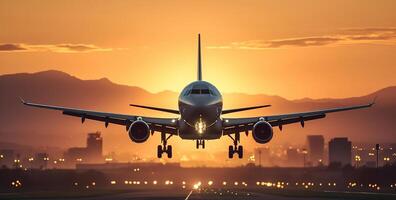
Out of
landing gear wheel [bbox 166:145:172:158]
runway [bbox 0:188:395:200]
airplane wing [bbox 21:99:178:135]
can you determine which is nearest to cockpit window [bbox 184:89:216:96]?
airplane wing [bbox 21:99:178:135]

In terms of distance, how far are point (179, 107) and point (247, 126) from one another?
13483mm

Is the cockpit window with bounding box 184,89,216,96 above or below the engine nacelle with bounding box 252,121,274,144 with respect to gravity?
above

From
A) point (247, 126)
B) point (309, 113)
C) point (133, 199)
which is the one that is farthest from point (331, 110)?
point (133, 199)

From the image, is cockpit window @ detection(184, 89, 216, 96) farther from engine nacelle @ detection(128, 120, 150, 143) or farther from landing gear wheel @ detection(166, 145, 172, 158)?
landing gear wheel @ detection(166, 145, 172, 158)

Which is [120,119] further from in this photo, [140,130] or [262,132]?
[262,132]

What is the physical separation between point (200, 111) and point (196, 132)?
3.23 metres

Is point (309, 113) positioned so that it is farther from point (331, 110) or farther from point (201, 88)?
point (201, 88)

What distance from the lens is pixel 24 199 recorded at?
10769cm

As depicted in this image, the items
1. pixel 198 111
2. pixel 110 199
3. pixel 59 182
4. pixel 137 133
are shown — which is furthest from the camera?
pixel 59 182

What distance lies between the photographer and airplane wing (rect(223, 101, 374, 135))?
9281 cm

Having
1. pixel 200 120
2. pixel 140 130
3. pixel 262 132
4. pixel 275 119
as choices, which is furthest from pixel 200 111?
pixel 275 119

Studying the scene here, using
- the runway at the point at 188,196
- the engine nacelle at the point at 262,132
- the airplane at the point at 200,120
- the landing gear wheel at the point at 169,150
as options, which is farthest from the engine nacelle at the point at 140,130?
the runway at the point at 188,196

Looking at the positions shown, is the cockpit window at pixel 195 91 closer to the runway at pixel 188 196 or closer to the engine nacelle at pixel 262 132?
the engine nacelle at pixel 262 132

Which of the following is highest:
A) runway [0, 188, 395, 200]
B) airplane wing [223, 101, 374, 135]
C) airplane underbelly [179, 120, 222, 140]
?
airplane wing [223, 101, 374, 135]
